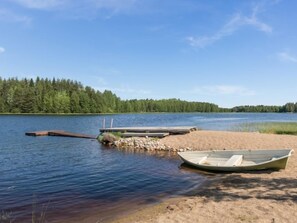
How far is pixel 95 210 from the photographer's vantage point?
10414mm

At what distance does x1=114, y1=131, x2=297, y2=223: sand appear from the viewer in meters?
8.30

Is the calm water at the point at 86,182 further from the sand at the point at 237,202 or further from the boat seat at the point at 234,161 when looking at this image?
the boat seat at the point at 234,161

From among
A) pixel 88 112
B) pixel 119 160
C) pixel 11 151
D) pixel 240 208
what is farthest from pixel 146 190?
pixel 88 112

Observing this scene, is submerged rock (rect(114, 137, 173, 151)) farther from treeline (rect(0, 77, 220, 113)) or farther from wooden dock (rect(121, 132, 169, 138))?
treeline (rect(0, 77, 220, 113))

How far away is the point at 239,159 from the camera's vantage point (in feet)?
55.4

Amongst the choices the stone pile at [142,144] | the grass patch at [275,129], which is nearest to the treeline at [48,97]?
the grass patch at [275,129]

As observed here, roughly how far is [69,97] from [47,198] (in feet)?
368

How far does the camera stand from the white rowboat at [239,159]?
15.0 m

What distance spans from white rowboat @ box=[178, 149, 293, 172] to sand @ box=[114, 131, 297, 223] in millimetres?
390

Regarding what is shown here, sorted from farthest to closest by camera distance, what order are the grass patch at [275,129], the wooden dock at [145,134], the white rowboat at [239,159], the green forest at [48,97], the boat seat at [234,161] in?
the green forest at [48,97], the grass patch at [275,129], the wooden dock at [145,134], the boat seat at [234,161], the white rowboat at [239,159]

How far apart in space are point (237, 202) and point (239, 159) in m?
7.48

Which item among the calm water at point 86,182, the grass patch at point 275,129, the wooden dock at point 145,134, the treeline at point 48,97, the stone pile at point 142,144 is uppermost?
the treeline at point 48,97

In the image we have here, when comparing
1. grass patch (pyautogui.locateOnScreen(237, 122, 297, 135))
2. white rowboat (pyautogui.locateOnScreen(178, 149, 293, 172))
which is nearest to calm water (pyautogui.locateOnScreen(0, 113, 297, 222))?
white rowboat (pyautogui.locateOnScreen(178, 149, 293, 172))

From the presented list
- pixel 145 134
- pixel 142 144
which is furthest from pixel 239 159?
pixel 145 134
